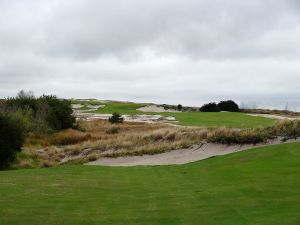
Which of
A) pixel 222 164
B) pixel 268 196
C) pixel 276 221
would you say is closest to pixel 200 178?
pixel 222 164

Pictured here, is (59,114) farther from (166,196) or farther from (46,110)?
(166,196)

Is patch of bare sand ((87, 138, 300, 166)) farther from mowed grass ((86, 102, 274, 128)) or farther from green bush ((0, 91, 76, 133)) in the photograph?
green bush ((0, 91, 76, 133))

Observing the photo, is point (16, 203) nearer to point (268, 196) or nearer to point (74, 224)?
point (74, 224)

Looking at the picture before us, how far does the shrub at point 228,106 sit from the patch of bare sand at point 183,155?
2318 inches

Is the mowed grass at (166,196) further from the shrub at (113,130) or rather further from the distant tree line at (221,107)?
the distant tree line at (221,107)

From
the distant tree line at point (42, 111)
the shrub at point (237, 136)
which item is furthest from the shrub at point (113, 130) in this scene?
the shrub at point (237, 136)

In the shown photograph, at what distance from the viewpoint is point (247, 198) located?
14.1 meters

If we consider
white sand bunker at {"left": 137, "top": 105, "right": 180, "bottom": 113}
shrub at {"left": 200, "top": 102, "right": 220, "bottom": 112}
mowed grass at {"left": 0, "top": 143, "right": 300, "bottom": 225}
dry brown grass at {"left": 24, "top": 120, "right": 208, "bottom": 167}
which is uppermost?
shrub at {"left": 200, "top": 102, "right": 220, "bottom": 112}

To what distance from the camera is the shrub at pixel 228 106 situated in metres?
95.1

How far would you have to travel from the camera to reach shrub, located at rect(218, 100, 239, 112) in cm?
9507

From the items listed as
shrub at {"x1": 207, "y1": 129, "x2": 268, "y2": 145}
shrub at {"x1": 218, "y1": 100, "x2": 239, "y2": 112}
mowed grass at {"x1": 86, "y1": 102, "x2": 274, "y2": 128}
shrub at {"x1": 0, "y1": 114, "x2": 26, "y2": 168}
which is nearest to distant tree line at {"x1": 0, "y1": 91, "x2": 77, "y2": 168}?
shrub at {"x1": 0, "y1": 114, "x2": 26, "y2": 168}

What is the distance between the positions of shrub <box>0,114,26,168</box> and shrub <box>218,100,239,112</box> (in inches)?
2534

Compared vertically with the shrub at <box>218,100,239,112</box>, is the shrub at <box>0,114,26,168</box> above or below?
below

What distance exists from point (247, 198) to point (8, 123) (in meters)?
23.4
